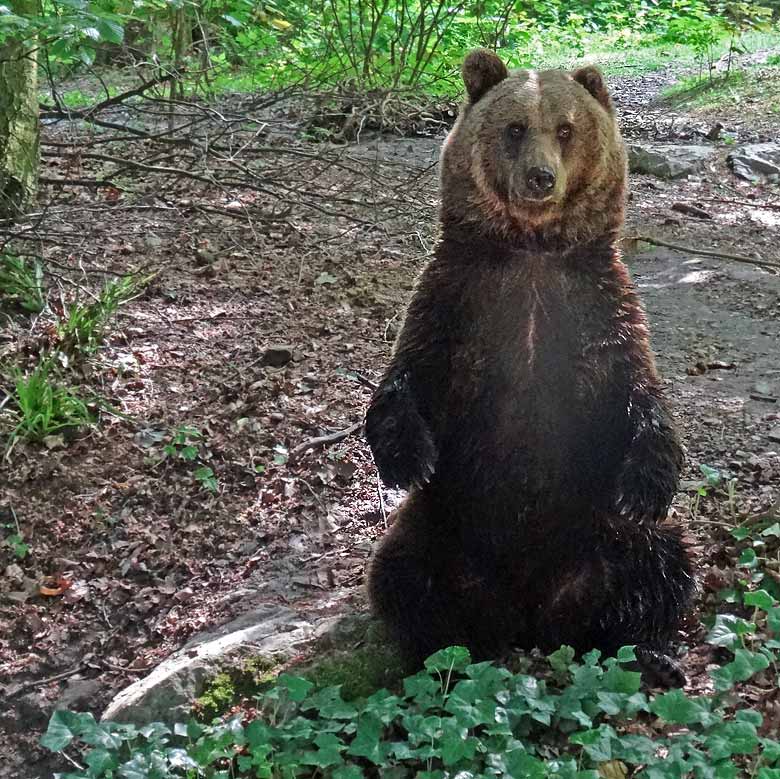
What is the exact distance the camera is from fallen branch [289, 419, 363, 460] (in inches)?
200

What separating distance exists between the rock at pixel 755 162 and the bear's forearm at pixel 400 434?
750 cm

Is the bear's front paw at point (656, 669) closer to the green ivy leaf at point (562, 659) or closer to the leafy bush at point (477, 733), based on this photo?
the leafy bush at point (477, 733)

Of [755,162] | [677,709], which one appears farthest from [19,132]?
[755,162]

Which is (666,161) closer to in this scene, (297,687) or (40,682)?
(40,682)

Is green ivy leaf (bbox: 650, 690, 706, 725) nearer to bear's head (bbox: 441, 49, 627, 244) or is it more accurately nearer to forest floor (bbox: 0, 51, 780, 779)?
forest floor (bbox: 0, 51, 780, 779)

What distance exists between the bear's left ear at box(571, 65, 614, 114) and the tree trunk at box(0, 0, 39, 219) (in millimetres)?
4066

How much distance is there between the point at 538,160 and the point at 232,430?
9.12ft

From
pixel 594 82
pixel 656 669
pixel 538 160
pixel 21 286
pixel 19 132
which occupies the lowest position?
pixel 656 669

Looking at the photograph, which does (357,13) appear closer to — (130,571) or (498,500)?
(130,571)

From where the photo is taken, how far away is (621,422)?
3.16 meters

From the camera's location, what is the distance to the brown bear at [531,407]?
10.3 ft

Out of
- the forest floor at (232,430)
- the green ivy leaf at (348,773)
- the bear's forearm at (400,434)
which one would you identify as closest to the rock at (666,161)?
the forest floor at (232,430)

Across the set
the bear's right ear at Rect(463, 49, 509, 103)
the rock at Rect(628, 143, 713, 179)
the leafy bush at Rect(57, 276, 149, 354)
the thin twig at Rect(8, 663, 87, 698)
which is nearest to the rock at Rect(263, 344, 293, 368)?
the leafy bush at Rect(57, 276, 149, 354)

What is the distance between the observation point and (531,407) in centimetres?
316
